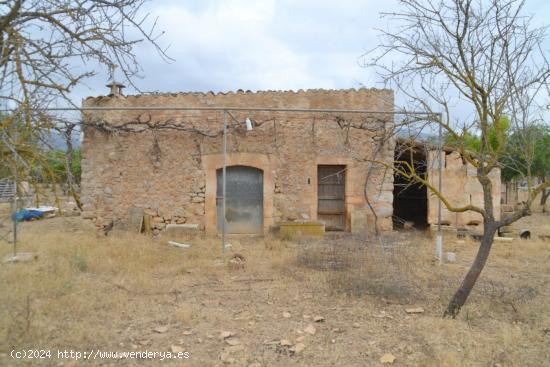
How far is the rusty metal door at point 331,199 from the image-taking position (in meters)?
9.85

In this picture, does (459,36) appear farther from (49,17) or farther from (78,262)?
(78,262)

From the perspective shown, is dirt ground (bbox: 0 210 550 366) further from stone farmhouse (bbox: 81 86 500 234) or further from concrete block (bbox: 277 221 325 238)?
stone farmhouse (bbox: 81 86 500 234)

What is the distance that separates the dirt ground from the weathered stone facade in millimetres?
1897

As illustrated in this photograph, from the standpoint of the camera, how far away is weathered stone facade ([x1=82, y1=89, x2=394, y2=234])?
941 centimetres

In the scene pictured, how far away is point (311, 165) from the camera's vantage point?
9438 mm

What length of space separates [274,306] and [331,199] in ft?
17.7

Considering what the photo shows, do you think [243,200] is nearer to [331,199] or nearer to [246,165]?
[246,165]

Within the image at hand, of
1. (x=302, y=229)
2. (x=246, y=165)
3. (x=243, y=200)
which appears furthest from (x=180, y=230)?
(x=302, y=229)

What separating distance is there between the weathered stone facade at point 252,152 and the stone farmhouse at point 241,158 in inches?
0.9

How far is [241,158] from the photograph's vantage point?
9.42 meters

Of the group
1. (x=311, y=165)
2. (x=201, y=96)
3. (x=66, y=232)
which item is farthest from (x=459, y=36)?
(x=66, y=232)

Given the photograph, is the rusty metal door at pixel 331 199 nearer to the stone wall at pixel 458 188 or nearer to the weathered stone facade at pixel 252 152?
the weathered stone facade at pixel 252 152

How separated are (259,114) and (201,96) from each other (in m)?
1.37

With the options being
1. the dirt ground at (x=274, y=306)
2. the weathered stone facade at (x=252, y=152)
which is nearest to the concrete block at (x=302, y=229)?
A: the weathered stone facade at (x=252, y=152)
